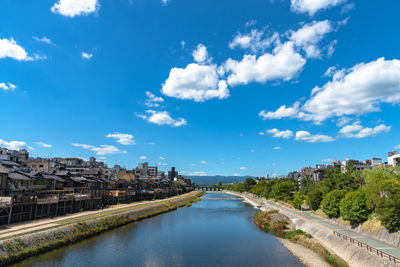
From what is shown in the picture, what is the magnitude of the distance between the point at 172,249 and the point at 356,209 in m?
30.6

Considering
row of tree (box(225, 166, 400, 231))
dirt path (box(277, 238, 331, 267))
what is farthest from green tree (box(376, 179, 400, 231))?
dirt path (box(277, 238, 331, 267))

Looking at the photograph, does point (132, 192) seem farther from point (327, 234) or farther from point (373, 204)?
point (373, 204)

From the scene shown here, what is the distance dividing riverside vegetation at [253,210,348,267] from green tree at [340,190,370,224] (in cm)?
704

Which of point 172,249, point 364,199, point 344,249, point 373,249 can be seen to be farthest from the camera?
point 364,199

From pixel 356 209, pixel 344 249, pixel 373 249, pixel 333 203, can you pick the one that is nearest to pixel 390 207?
pixel 373 249

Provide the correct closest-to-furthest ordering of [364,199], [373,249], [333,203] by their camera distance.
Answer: [373,249] < [364,199] < [333,203]

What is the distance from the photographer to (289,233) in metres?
49.5

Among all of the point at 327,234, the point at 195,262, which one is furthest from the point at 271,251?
the point at 195,262

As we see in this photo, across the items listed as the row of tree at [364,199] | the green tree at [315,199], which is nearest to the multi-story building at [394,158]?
the row of tree at [364,199]

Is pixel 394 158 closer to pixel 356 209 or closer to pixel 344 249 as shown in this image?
pixel 356 209

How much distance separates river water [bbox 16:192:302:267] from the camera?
32.7 m

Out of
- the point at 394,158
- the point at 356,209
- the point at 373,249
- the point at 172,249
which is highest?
the point at 394,158

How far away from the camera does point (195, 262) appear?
33406mm

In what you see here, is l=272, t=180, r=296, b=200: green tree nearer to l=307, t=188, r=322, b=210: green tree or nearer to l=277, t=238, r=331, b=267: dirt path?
l=307, t=188, r=322, b=210: green tree
